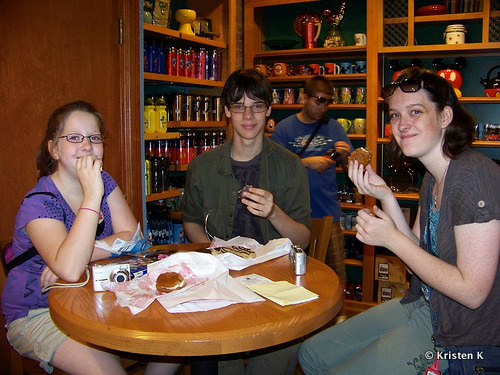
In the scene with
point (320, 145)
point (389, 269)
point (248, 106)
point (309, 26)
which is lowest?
point (389, 269)

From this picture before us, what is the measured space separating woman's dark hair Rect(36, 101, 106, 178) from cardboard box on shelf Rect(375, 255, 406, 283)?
2987 mm

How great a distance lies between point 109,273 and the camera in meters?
1.60

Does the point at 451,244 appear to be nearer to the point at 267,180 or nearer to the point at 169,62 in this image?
the point at 267,180

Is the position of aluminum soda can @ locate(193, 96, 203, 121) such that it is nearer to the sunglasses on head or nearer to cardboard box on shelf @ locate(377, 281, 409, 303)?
cardboard box on shelf @ locate(377, 281, 409, 303)

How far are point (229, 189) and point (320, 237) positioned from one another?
50 centimetres

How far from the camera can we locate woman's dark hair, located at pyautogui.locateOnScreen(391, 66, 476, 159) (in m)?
1.67

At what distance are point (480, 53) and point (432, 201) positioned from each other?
9.91ft

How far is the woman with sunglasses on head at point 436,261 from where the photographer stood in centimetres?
146

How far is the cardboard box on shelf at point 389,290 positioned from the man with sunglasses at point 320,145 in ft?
2.45

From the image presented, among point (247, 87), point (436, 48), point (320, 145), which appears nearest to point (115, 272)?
point (247, 87)

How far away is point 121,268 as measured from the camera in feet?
5.31

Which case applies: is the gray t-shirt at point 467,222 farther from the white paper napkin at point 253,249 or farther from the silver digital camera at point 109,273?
the silver digital camera at point 109,273

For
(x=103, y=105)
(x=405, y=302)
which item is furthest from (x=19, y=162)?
(x=405, y=302)

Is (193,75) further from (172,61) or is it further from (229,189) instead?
(229,189)
